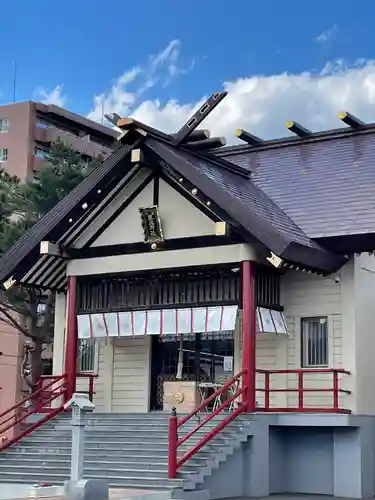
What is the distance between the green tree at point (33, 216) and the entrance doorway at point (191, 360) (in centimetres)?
614

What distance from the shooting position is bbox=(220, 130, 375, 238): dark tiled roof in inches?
712

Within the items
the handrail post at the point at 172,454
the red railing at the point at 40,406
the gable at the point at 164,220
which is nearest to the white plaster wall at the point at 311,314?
the gable at the point at 164,220

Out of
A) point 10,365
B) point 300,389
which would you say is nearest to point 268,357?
point 300,389

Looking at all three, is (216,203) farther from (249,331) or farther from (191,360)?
(191,360)

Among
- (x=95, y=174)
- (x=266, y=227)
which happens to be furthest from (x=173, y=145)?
(x=266, y=227)

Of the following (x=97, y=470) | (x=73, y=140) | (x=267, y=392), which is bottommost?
(x=97, y=470)

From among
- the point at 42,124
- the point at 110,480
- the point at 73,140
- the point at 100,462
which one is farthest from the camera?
the point at 73,140

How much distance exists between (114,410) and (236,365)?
11.2ft

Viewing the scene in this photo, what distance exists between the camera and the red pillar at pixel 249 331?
53.9 ft

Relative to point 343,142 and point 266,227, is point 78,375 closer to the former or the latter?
point 266,227

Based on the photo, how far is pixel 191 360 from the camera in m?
19.5

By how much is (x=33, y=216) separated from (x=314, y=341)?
1160 cm

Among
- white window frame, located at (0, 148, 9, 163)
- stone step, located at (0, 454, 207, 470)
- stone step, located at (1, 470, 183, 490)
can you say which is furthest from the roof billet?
white window frame, located at (0, 148, 9, 163)

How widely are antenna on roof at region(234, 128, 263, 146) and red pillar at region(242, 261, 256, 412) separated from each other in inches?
293
